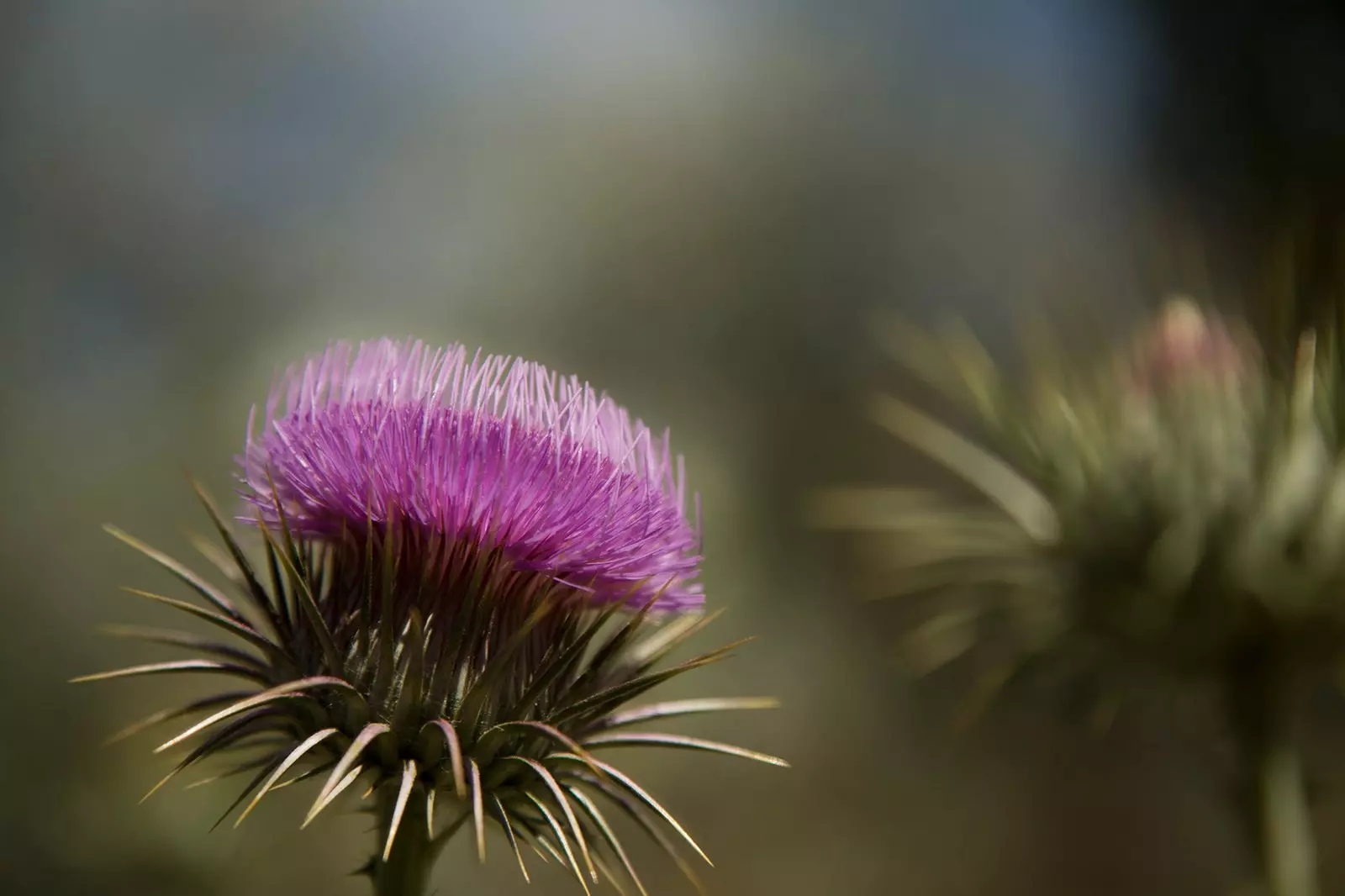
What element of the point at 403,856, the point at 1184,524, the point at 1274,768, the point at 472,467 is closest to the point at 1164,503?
the point at 1184,524

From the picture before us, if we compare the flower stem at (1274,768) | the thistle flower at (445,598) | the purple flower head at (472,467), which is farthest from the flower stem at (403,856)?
the flower stem at (1274,768)

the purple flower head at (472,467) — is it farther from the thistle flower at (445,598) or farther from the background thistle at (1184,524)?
the background thistle at (1184,524)

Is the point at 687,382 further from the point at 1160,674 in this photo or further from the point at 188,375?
the point at 1160,674

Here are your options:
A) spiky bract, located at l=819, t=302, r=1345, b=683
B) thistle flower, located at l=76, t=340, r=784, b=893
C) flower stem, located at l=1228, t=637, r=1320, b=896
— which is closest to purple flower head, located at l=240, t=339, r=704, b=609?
thistle flower, located at l=76, t=340, r=784, b=893

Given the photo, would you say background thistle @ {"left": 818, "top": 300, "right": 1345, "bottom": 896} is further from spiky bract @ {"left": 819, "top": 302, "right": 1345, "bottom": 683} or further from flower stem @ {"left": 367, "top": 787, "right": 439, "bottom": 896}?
flower stem @ {"left": 367, "top": 787, "right": 439, "bottom": 896}

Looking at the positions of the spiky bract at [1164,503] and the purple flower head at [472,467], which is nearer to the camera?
the purple flower head at [472,467]

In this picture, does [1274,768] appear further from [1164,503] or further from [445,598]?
[445,598]
